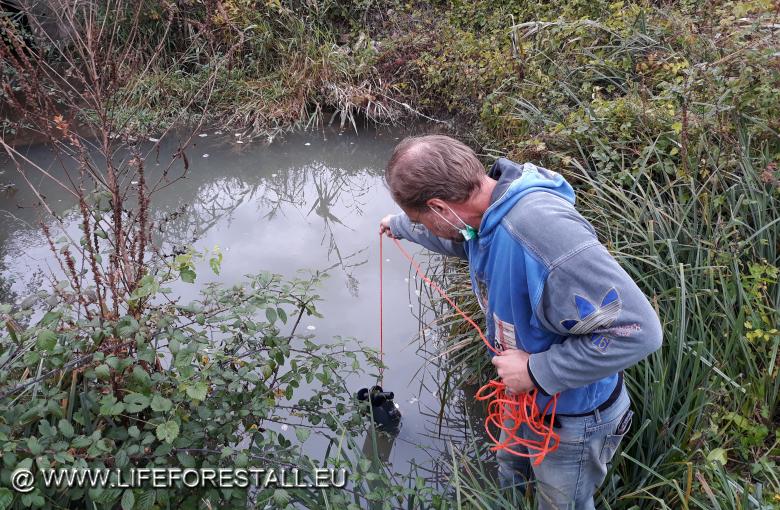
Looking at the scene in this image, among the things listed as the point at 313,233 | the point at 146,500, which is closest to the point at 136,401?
the point at 146,500

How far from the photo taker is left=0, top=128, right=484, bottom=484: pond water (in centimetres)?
330

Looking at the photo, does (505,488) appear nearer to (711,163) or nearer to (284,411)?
(284,411)

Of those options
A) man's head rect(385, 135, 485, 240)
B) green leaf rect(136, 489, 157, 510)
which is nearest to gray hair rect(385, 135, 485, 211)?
man's head rect(385, 135, 485, 240)

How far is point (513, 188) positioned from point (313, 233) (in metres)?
3.51

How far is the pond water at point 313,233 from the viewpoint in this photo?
10.8 ft

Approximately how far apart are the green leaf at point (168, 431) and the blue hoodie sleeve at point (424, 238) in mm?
1033

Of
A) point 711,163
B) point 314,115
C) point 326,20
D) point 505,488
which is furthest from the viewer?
point 326,20

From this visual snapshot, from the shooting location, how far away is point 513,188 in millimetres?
1544

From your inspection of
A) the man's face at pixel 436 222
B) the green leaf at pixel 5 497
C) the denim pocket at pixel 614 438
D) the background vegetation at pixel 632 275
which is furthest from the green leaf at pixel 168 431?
the denim pocket at pixel 614 438

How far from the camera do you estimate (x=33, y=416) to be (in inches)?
77.1

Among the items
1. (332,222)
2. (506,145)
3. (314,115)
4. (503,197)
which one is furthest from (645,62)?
(314,115)

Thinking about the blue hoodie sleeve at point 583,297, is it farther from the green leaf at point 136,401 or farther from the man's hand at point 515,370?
the green leaf at point 136,401

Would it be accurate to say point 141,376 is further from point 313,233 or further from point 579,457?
point 313,233

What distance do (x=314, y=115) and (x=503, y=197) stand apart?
5519 millimetres
